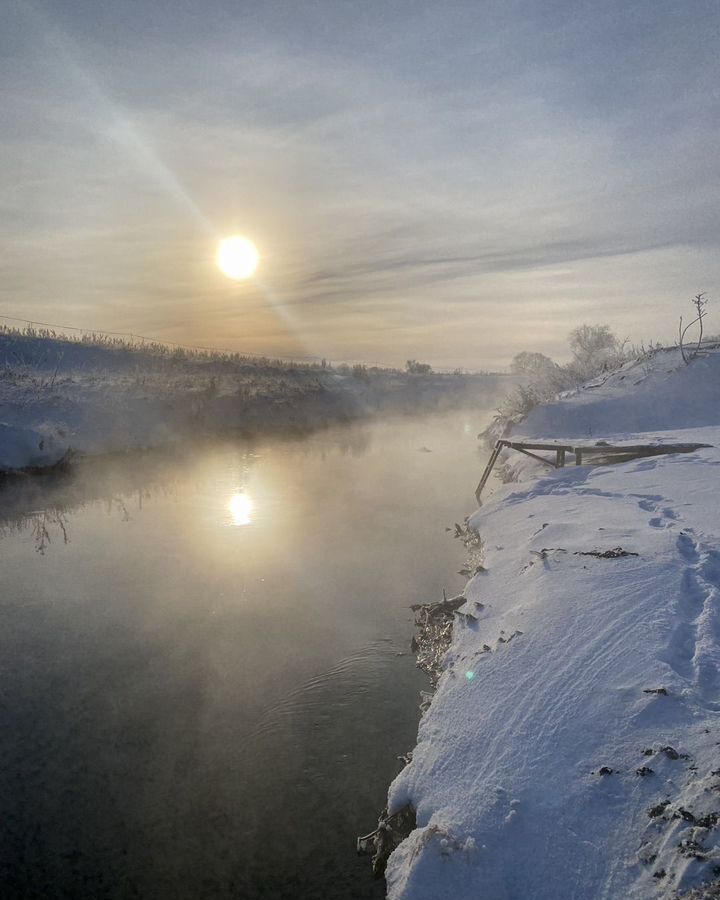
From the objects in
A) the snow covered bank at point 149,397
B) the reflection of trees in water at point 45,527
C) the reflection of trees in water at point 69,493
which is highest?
the snow covered bank at point 149,397

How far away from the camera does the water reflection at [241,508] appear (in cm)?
1573


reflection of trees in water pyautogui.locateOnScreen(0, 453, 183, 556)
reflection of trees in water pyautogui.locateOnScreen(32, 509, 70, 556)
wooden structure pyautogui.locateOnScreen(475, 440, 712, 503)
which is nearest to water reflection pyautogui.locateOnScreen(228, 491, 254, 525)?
reflection of trees in water pyautogui.locateOnScreen(0, 453, 183, 556)

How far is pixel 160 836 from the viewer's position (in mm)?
5234

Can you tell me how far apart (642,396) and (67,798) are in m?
18.9

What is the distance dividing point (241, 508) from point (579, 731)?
13.6 metres

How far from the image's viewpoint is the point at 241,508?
16953 mm

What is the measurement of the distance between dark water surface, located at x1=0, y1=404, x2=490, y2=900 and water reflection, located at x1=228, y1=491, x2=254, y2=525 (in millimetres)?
103

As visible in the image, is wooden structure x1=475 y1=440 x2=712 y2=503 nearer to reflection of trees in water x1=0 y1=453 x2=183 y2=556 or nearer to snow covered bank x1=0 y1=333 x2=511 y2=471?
reflection of trees in water x1=0 y1=453 x2=183 y2=556

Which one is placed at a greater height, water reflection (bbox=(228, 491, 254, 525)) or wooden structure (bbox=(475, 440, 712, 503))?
wooden structure (bbox=(475, 440, 712, 503))

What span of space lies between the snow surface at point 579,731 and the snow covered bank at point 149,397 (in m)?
18.9

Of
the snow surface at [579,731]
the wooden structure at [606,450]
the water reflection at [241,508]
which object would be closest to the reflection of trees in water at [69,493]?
the water reflection at [241,508]

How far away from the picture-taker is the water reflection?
15.7m

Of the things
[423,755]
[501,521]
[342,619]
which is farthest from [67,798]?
[501,521]

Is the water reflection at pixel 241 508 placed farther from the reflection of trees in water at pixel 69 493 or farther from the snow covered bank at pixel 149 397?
the snow covered bank at pixel 149 397
